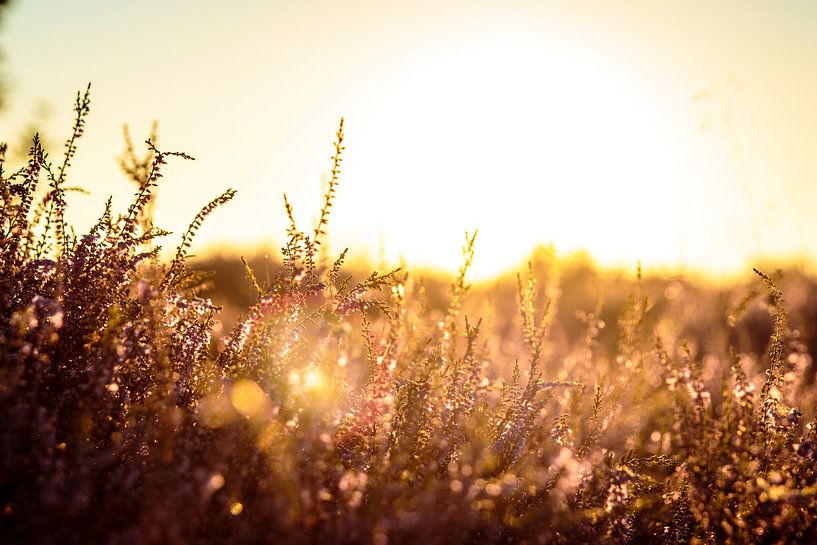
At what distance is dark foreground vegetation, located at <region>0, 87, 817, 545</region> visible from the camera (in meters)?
1.72

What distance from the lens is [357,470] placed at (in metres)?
2.15

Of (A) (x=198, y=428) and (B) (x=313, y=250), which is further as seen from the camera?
(B) (x=313, y=250)

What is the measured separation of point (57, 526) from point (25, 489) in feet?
0.55

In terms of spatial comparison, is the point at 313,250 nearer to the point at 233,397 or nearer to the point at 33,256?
the point at 233,397

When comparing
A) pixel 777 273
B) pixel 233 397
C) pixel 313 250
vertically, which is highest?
pixel 313 250

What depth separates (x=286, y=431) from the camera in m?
1.92

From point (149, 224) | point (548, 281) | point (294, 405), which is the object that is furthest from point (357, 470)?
point (548, 281)

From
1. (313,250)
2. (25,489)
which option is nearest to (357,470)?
(313,250)

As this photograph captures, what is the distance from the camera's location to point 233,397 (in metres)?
2.04

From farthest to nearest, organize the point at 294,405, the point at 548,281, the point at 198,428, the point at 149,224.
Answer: the point at 548,281 → the point at 149,224 → the point at 294,405 → the point at 198,428

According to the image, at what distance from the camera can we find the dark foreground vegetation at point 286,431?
1721 mm

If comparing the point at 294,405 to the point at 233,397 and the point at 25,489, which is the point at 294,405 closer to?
the point at 233,397

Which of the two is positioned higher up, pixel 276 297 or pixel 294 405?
pixel 276 297

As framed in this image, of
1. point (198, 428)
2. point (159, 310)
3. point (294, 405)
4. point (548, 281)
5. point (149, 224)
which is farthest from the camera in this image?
point (548, 281)
